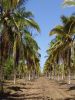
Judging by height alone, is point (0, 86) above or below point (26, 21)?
below

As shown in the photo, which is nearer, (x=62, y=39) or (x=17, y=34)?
(x=17, y=34)

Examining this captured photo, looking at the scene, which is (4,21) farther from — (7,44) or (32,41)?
(32,41)

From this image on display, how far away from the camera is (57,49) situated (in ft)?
146

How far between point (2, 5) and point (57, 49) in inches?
889

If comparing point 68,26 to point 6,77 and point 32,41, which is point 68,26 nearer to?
point 32,41

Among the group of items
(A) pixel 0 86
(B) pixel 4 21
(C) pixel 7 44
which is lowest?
(A) pixel 0 86

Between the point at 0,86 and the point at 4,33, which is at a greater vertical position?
the point at 4,33

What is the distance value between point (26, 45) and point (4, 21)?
1288 cm

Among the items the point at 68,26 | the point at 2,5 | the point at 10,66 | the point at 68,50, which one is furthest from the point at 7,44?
the point at 10,66

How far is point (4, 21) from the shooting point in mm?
24688

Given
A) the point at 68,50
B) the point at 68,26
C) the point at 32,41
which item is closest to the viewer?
the point at 32,41

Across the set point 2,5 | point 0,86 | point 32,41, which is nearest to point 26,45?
point 32,41

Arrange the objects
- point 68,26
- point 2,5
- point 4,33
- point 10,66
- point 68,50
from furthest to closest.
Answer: point 10,66, point 68,50, point 68,26, point 4,33, point 2,5

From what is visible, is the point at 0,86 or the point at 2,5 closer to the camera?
the point at 2,5
